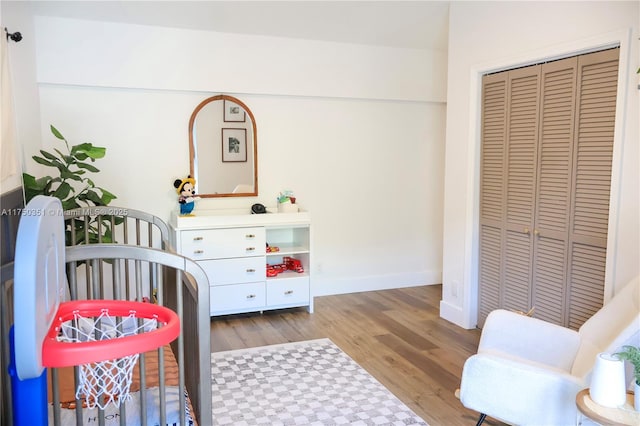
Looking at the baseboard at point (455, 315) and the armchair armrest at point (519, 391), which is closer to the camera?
the armchair armrest at point (519, 391)

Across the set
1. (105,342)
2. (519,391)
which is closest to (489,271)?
(519,391)

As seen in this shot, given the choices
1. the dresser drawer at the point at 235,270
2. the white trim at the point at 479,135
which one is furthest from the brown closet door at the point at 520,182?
the dresser drawer at the point at 235,270

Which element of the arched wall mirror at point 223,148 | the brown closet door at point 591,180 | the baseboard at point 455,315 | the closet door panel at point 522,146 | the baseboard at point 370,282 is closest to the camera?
the brown closet door at point 591,180

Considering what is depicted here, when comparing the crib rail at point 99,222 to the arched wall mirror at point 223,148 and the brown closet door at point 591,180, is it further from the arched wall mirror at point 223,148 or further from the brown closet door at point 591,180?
the brown closet door at point 591,180

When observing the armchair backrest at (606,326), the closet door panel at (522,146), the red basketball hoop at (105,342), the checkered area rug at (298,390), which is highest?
the closet door panel at (522,146)

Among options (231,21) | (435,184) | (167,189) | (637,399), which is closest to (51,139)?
(167,189)

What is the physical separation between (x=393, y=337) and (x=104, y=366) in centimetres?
255

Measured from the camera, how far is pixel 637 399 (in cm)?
176

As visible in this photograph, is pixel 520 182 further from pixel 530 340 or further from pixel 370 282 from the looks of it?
pixel 370 282

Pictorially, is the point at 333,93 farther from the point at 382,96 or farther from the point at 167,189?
the point at 167,189

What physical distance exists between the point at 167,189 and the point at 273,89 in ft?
4.21

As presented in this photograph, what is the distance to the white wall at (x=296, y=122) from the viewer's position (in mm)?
3996

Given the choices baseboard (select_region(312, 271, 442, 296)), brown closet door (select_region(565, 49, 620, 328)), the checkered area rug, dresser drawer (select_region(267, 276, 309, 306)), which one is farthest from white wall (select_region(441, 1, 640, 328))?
the checkered area rug

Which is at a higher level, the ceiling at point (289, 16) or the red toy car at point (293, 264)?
the ceiling at point (289, 16)
